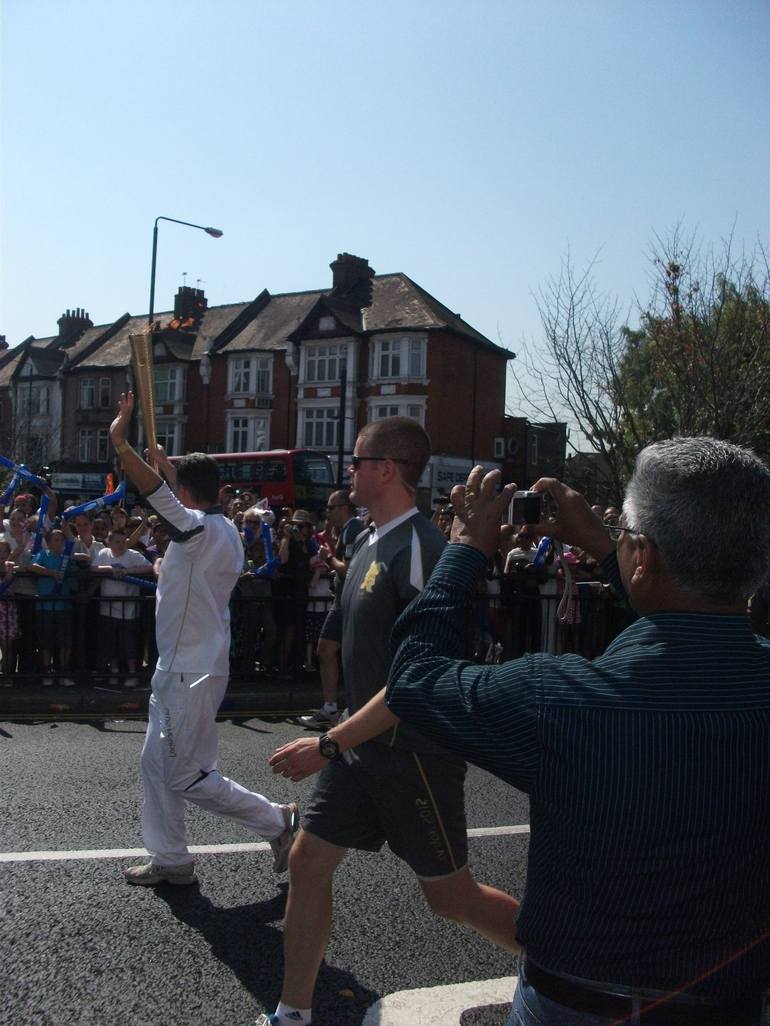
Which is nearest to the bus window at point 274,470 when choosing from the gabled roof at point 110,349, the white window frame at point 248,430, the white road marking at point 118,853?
the white window frame at point 248,430

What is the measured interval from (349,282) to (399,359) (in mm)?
6035

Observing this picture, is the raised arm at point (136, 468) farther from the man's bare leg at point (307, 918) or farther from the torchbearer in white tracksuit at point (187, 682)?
the man's bare leg at point (307, 918)

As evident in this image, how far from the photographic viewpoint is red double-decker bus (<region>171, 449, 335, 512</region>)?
36.2m

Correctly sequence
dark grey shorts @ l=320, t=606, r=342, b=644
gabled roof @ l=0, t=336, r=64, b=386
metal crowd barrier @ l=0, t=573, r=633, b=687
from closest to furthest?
dark grey shorts @ l=320, t=606, r=342, b=644, metal crowd barrier @ l=0, t=573, r=633, b=687, gabled roof @ l=0, t=336, r=64, b=386

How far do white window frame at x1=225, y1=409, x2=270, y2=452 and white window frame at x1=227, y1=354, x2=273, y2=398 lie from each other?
3.45ft

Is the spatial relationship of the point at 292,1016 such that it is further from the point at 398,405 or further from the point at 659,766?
the point at 398,405

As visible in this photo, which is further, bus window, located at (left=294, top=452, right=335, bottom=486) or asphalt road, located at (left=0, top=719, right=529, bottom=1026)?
bus window, located at (left=294, top=452, right=335, bottom=486)

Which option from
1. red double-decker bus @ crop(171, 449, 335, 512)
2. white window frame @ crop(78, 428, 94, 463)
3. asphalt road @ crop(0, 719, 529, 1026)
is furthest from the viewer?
white window frame @ crop(78, 428, 94, 463)

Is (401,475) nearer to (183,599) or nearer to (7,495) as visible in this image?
(183,599)

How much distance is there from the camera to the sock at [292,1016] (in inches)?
122

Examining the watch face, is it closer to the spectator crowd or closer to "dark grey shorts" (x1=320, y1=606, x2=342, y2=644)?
"dark grey shorts" (x1=320, y1=606, x2=342, y2=644)

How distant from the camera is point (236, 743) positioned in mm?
7668

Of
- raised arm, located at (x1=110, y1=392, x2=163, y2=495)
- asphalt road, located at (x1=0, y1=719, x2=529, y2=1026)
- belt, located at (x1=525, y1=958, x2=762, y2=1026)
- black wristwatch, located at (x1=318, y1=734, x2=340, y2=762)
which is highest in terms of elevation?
raised arm, located at (x1=110, y1=392, x2=163, y2=495)

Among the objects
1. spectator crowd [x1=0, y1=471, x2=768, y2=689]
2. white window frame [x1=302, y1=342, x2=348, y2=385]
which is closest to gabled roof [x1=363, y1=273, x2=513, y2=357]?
white window frame [x1=302, y1=342, x2=348, y2=385]
